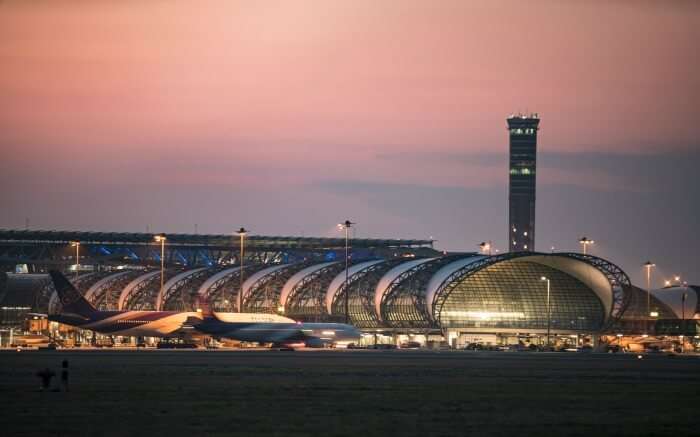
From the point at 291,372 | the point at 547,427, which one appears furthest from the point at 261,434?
the point at 291,372

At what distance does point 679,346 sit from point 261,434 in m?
142

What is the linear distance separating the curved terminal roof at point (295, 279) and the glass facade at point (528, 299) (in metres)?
26.3

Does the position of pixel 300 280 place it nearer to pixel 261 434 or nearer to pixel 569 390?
pixel 569 390

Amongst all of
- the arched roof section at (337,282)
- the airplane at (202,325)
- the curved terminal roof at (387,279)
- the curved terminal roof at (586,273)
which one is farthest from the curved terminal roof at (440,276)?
the airplane at (202,325)

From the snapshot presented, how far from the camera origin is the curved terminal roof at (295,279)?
192 meters

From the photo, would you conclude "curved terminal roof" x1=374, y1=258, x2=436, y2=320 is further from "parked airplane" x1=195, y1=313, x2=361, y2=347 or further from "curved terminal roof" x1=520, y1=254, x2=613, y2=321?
"parked airplane" x1=195, y1=313, x2=361, y2=347

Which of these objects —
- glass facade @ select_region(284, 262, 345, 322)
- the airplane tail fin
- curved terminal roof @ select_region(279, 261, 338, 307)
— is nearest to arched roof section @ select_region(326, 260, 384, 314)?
glass facade @ select_region(284, 262, 345, 322)

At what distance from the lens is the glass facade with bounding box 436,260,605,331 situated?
18325 centimetres

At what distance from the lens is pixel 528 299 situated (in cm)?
18562

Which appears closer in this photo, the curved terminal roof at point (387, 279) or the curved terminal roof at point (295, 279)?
the curved terminal roof at point (387, 279)

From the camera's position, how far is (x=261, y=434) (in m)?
41.5

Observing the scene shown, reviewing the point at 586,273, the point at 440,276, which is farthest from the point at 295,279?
the point at 586,273

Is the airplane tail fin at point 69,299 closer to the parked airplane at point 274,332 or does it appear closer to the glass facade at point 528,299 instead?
the parked airplane at point 274,332

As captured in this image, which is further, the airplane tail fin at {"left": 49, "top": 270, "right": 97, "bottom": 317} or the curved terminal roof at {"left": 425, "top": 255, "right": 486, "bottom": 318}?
the curved terminal roof at {"left": 425, "top": 255, "right": 486, "bottom": 318}
